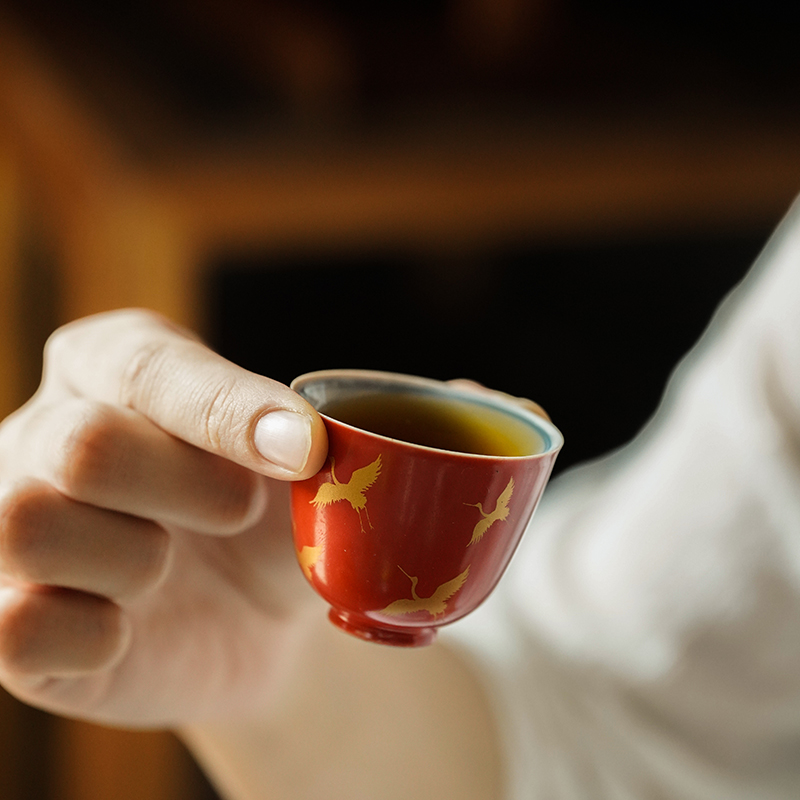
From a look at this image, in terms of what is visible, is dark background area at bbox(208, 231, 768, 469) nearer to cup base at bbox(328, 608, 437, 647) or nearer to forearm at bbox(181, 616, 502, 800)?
forearm at bbox(181, 616, 502, 800)

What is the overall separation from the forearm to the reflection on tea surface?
0.43 metres

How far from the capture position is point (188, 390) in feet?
2.12

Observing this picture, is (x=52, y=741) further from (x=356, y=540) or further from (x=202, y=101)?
(x=356, y=540)

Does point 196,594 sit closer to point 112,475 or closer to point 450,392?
point 112,475

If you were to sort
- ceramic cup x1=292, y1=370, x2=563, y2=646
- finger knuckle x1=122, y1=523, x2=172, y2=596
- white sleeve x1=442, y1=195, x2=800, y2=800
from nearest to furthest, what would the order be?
ceramic cup x1=292, y1=370, x2=563, y2=646, finger knuckle x1=122, y1=523, x2=172, y2=596, white sleeve x1=442, y1=195, x2=800, y2=800

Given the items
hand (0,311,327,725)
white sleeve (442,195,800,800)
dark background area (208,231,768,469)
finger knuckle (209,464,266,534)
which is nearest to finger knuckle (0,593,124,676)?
hand (0,311,327,725)

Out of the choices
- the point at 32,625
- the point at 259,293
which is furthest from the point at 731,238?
the point at 32,625

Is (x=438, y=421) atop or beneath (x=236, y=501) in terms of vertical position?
atop

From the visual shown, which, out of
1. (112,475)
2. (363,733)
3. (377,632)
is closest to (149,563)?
(112,475)

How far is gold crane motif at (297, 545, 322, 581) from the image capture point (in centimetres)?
62

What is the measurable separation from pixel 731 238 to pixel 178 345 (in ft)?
4.99

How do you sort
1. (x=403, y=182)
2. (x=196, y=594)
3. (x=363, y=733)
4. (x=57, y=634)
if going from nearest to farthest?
1. (x=57, y=634)
2. (x=196, y=594)
3. (x=363, y=733)
4. (x=403, y=182)

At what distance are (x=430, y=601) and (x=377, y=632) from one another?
7 cm

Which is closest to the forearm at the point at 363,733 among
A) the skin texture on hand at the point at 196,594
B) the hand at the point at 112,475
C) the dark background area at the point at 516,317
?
the skin texture on hand at the point at 196,594
